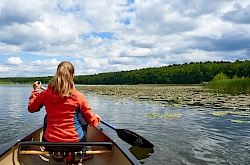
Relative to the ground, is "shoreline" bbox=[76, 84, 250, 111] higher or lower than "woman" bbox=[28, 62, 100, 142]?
lower

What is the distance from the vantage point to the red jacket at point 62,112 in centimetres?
321

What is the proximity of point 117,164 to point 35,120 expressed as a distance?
24.8 ft

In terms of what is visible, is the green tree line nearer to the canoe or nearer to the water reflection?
the water reflection

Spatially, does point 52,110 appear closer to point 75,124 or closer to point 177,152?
point 75,124

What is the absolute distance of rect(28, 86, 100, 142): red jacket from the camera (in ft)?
10.5

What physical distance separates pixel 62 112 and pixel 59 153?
0.74 m

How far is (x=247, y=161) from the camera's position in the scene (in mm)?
5352

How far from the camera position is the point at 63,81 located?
3.12 m

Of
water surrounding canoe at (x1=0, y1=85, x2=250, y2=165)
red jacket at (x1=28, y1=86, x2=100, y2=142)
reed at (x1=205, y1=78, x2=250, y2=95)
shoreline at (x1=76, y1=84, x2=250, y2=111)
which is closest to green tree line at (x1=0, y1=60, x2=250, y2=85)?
reed at (x1=205, y1=78, x2=250, y2=95)

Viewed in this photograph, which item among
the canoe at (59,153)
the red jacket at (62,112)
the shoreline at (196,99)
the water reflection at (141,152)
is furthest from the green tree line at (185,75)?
the red jacket at (62,112)

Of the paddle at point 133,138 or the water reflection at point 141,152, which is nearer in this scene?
the paddle at point 133,138

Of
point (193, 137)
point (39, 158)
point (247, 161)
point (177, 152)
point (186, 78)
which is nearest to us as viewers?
point (39, 158)

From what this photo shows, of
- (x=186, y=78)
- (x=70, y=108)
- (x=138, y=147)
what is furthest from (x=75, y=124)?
(x=186, y=78)

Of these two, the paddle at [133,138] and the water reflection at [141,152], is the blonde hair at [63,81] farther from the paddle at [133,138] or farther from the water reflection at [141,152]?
the water reflection at [141,152]
